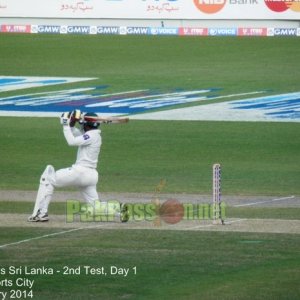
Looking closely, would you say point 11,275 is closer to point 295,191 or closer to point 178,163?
point 295,191

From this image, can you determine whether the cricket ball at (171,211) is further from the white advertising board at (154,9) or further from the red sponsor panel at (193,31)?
the red sponsor panel at (193,31)

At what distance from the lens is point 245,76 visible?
1720 inches

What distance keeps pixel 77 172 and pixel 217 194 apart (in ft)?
7.19

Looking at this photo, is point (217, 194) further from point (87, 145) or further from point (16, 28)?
point (16, 28)

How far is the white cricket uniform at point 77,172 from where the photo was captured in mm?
19625

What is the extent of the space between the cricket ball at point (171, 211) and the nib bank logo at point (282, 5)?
28.9m

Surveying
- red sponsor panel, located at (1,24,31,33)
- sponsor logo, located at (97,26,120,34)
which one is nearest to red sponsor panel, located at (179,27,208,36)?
sponsor logo, located at (97,26,120,34)

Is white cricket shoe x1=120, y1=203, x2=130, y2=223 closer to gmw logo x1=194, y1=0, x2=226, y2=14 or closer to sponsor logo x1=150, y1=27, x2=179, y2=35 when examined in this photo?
gmw logo x1=194, y1=0, x2=226, y2=14

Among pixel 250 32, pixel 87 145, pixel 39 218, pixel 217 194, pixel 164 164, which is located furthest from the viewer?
pixel 250 32

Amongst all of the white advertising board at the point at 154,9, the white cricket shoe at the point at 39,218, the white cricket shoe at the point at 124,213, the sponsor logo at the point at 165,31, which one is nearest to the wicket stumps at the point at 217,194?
the white cricket shoe at the point at 124,213

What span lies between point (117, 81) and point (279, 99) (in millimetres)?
6064

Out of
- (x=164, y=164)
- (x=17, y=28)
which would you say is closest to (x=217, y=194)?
(x=164, y=164)

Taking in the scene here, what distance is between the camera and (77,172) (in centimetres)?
1964

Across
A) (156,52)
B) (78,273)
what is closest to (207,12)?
(156,52)
